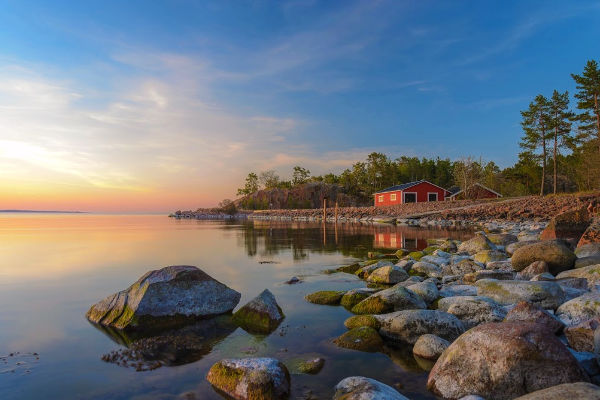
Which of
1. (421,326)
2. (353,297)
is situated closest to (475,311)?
(421,326)

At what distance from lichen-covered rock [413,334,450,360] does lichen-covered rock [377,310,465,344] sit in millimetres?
395

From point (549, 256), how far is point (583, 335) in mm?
5730

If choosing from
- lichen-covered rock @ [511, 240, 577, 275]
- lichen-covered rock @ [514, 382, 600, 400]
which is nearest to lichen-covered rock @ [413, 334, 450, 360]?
lichen-covered rock @ [514, 382, 600, 400]

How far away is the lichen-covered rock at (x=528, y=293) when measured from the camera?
→ 735 cm

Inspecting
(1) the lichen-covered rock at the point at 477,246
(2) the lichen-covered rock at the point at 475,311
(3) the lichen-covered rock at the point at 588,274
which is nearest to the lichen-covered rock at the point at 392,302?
(2) the lichen-covered rock at the point at 475,311

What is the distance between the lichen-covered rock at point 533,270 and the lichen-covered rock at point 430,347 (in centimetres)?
557

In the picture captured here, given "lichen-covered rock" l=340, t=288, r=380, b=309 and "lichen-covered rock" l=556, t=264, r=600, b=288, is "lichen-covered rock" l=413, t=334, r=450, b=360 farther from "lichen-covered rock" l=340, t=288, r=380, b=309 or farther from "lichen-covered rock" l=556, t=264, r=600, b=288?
"lichen-covered rock" l=556, t=264, r=600, b=288

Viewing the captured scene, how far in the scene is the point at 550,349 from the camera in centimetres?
440

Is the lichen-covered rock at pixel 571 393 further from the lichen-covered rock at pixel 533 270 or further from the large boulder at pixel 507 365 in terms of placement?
the lichen-covered rock at pixel 533 270

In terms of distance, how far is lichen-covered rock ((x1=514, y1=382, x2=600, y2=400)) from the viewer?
129 inches

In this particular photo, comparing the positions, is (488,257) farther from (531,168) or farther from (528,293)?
(531,168)

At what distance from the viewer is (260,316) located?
25.4 ft

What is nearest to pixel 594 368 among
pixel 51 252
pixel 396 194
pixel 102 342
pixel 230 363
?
pixel 230 363

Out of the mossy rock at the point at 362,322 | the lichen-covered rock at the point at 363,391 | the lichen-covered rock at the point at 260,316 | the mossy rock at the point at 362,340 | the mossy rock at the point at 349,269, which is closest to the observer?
the lichen-covered rock at the point at 363,391
